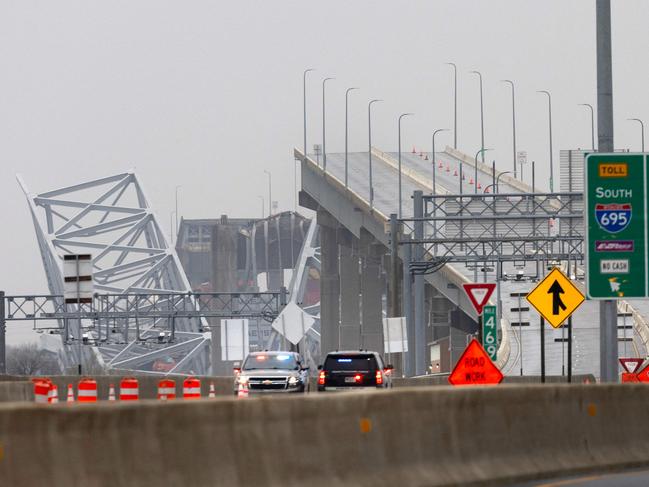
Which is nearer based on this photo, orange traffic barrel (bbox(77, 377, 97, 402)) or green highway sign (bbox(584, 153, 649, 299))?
green highway sign (bbox(584, 153, 649, 299))

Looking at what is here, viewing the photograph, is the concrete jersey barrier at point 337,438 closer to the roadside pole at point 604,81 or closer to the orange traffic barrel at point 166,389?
the roadside pole at point 604,81

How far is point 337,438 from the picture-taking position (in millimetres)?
15328

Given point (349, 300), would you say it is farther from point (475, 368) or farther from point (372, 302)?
point (475, 368)

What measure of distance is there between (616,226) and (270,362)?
554 inches

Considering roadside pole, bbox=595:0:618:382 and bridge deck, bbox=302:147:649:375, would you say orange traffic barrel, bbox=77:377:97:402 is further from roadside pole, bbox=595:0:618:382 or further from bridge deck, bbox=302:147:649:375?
bridge deck, bbox=302:147:649:375

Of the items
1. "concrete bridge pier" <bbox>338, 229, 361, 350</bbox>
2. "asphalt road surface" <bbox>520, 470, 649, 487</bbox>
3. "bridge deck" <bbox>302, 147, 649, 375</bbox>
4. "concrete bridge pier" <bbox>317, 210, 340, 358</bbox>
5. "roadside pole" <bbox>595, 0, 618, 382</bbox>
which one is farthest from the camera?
"concrete bridge pier" <bbox>317, 210, 340, 358</bbox>

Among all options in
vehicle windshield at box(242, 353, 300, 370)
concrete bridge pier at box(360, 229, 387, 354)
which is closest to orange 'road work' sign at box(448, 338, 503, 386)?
vehicle windshield at box(242, 353, 300, 370)

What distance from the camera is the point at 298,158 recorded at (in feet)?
384

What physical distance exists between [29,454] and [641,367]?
3226 cm

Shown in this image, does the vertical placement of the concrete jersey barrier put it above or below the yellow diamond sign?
below

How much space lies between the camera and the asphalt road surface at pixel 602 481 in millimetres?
18391

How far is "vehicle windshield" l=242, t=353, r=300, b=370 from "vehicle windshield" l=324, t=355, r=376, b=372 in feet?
2.66

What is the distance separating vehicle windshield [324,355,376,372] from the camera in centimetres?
3872

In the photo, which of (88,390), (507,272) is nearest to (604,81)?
(88,390)
